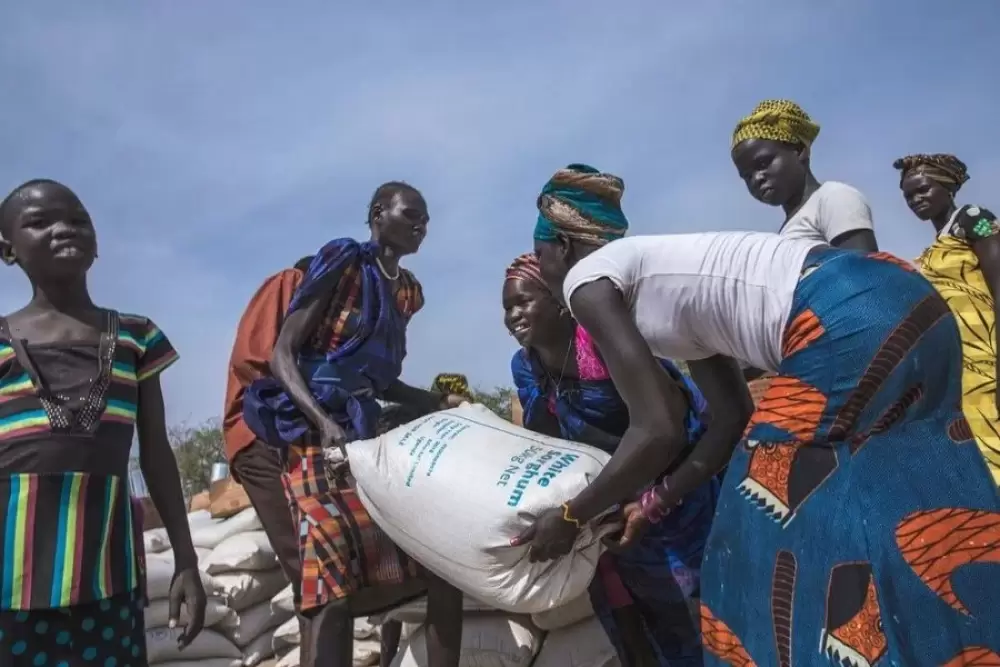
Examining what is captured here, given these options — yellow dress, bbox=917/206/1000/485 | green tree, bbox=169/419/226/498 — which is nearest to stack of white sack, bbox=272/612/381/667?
yellow dress, bbox=917/206/1000/485

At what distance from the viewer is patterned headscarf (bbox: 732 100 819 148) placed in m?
2.45

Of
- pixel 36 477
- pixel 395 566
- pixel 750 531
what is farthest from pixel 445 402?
pixel 750 531

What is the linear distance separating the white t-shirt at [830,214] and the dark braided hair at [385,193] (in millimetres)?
1219

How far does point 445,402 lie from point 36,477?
1.47 m

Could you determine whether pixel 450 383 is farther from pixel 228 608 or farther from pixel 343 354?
pixel 228 608

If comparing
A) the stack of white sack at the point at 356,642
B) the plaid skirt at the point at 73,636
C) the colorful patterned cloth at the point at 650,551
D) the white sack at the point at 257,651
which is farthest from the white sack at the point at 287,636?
the plaid skirt at the point at 73,636

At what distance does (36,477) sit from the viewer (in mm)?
1907

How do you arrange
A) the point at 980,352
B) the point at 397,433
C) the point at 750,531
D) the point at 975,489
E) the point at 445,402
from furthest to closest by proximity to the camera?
the point at 445,402
the point at 980,352
the point at 397,433
the point at 750,531
the point at 975,489

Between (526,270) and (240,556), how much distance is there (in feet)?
7.81

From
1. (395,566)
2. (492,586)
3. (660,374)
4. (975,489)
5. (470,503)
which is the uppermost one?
(660,374)

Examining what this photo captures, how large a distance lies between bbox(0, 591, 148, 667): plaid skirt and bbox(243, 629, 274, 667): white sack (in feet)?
8.19

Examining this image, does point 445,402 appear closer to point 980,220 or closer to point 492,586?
point 492,586

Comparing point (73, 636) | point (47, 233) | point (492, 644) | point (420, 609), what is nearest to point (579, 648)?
point (492, 644)

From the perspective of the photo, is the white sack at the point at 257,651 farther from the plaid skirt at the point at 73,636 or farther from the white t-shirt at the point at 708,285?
the white t-shirt at the point at 708,285
